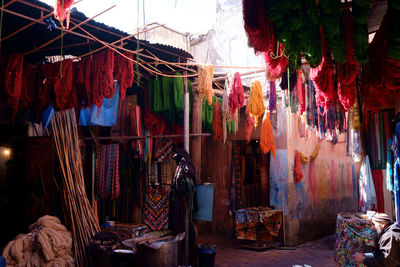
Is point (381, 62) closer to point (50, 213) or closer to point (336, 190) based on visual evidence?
point (50, 213)

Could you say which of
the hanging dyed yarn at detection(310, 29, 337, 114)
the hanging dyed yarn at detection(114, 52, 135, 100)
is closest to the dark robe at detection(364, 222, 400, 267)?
the hanging dyed yarn at detection(310, 29, 337, 114)

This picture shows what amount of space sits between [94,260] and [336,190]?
8.27 m

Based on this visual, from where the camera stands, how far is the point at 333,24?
293 centimetres

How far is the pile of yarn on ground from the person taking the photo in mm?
5425

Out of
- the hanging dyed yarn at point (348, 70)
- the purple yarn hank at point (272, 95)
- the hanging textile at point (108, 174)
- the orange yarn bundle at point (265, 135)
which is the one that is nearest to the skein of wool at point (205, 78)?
the purple yarn hank at point (272, 95)

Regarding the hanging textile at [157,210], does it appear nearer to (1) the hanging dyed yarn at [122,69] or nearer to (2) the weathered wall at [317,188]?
(2) the weathered wall at [317,188]

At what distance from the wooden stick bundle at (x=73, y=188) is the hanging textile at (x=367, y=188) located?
18.6 ft

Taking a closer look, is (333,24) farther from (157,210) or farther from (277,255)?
(157,210)

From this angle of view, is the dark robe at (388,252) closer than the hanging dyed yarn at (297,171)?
Yes

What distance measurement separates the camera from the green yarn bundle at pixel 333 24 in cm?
285

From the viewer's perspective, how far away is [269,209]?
9344 millimetres

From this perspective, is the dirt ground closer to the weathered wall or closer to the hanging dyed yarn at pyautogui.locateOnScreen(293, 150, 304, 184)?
the weathered wall

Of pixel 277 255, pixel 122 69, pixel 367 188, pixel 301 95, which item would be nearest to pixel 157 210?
pixel 277 255

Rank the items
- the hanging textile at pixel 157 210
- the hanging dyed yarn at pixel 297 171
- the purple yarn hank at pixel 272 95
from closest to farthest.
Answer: the purple yarn hank at pixel 272 95 < the hanging textile at pixel 157 210 < the hanging dyed yarn at pixel 297 171
